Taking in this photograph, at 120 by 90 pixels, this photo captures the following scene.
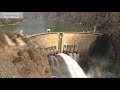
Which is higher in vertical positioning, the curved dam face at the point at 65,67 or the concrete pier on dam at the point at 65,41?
the concrete pier on dam at the point at 65,41

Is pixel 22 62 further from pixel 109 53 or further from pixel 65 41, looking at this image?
pixel 109 53

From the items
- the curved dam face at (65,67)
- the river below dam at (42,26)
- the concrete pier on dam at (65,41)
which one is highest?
the river below dam at (42,26)

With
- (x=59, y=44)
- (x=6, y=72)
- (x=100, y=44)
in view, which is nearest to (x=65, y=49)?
(x=59, y=44)

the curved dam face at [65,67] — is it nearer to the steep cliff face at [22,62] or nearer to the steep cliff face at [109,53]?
the steep cliff face at [22,62]

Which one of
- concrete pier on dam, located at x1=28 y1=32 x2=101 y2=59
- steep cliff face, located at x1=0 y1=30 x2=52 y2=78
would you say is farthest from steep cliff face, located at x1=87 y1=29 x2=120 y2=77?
steep cliff face, located at x1=0 y1=30 x2=52 y2=78

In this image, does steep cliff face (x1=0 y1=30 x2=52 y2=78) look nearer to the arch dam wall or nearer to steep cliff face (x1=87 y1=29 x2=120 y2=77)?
the arch dam wall

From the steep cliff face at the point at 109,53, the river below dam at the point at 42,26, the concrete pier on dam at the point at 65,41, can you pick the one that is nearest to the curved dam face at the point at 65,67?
the concrete pier on dam at the point at 65,41
